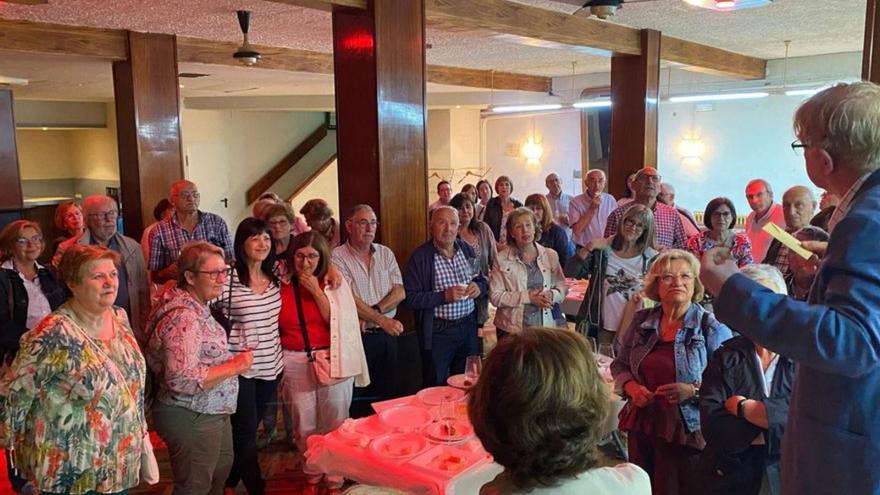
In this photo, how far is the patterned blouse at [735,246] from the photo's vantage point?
4844 mm

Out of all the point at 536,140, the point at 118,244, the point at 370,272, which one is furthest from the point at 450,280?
the point at 536,140

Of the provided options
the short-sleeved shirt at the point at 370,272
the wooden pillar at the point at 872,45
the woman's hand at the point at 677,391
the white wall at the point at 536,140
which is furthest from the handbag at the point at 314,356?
the white wall at the point at 536,140

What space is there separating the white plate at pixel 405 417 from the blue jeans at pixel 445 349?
1221mm

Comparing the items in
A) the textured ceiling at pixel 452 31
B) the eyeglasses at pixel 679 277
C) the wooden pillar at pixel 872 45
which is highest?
the textured ceiling at pixel 452 31

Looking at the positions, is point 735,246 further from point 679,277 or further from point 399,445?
point 399,445

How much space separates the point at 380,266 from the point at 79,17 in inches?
144

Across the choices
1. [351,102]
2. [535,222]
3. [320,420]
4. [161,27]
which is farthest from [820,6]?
[161,27]

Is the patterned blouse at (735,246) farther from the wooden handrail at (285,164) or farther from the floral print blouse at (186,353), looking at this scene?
the wooden handrail at (285,164)

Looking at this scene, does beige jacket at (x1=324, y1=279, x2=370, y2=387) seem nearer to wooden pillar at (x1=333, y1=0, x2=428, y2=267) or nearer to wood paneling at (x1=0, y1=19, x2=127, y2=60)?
wooden pillar at (x1=333, y1=0, x2=428, y2=267)

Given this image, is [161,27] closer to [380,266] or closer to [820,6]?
[380,266]

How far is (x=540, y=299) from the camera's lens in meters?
4.48

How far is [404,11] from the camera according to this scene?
4.89 m

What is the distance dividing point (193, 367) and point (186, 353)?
0.07m

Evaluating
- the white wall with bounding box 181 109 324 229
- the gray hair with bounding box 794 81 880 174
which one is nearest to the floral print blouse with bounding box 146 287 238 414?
the gray hair with bounding box 794 81 880 174
